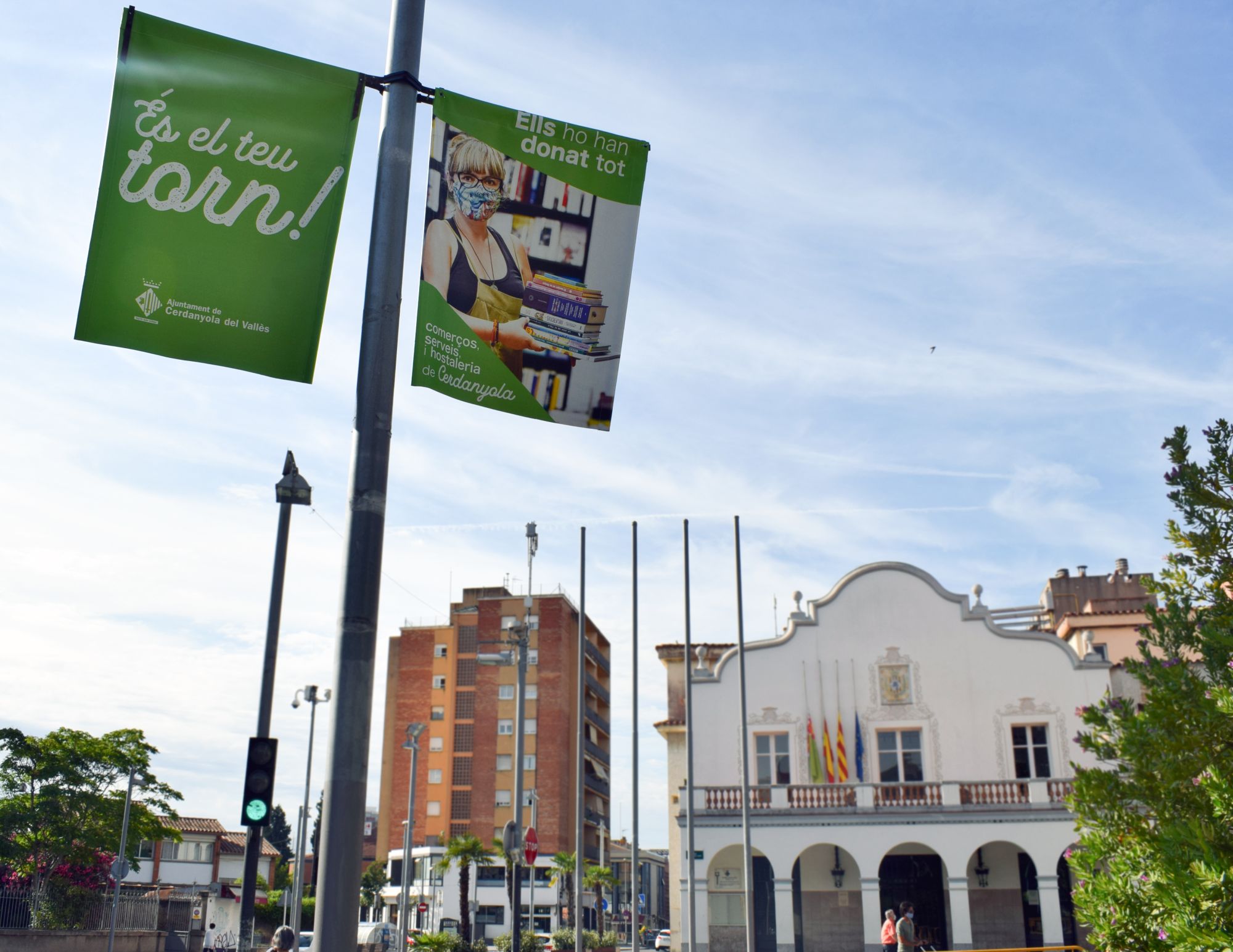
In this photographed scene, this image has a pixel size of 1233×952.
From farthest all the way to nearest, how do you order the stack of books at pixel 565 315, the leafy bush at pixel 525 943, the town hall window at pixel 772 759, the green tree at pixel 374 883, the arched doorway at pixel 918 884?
the green tree at pixel 374 883 < the leafy bush at pixel 525 943 < the town hall window at pixel 772 759 < the arched doorway at pixel 918 884 < the stack of books at pixel 565 315

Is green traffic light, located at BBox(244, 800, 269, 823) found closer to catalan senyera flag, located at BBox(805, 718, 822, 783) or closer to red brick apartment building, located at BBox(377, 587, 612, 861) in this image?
catalan senyera flag, located at BBox(805, 718, 822, 783)

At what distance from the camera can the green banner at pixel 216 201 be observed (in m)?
5.60

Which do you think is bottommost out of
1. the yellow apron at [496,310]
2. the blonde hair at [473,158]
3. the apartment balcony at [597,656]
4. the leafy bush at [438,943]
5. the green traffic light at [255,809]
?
the leafy bush at [438,943]

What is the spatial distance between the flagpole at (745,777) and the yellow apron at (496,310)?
26.3 meters

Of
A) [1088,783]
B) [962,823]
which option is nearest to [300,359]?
[1088,783]

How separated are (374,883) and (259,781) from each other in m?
84.3

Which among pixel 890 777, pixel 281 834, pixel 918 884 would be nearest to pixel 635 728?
pixel 890 777

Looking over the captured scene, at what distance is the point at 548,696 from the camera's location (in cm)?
9012

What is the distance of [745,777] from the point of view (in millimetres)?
32500

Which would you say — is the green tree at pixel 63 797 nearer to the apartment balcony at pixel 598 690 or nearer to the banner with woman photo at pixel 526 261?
the banner with woman photo at pixel 526 261

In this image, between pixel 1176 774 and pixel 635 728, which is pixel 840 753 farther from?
pixel 1176 774

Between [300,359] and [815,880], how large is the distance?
32.8 metres

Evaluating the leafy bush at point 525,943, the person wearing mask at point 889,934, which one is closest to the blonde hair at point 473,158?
the person wearing mask at point 889,934

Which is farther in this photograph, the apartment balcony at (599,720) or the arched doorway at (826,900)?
the apartment balcony at (599,720)
